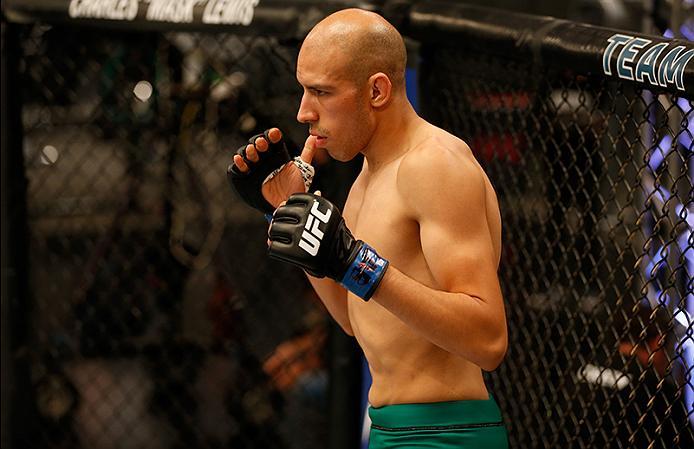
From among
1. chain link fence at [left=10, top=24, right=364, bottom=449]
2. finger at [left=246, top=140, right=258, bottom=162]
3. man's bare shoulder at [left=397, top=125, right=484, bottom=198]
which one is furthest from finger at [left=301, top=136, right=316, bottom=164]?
chain link fence at [left=10, top=24, right=364, bottom=449]

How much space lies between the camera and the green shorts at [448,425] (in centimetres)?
217

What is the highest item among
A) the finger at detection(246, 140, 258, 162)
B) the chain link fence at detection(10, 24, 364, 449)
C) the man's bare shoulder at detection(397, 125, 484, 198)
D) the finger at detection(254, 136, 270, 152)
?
the man's bare shoulder at detection(397, 125, 484, 198)

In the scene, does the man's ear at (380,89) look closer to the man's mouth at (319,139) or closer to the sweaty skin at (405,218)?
the sweaty skin at (405,218)

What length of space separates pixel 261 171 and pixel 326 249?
0.40 metres

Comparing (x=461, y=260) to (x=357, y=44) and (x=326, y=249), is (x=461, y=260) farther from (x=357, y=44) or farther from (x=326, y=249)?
(x=357, y=44)

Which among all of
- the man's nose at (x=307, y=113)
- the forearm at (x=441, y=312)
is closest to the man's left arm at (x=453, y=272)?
the forearm at (x=441, y=312)

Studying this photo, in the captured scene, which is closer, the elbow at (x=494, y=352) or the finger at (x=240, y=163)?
the elbow at (x=494, y=352)

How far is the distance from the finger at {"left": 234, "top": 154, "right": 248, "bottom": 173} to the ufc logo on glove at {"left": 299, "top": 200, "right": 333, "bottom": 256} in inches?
14.6

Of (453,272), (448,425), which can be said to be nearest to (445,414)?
(448,425)

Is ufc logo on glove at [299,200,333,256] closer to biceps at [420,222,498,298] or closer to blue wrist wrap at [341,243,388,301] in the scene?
blue wrist wrap at [341,243,388,301]

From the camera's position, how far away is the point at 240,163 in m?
2.31

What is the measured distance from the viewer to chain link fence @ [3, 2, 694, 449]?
3.05 metres

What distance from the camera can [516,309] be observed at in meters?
2.95

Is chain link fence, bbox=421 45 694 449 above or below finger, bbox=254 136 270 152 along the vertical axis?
below
